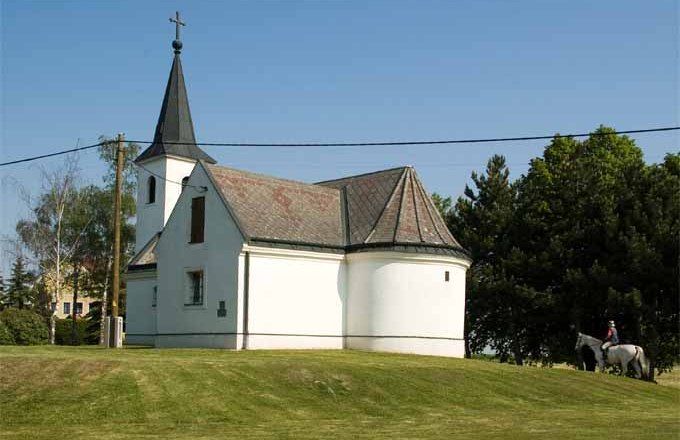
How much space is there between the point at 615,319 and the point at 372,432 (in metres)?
29.7

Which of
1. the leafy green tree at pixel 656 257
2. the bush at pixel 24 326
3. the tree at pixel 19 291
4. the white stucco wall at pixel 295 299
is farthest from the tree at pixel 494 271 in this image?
the tree at pixel 19 291

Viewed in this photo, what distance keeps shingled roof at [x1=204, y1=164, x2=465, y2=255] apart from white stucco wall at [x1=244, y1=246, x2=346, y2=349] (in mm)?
721

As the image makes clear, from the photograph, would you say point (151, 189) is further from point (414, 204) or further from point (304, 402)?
point (304, 402)

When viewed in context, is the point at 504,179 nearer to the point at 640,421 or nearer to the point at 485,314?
the point at 485,314

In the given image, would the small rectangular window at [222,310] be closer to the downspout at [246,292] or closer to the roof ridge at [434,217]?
the downspout at [246,292]

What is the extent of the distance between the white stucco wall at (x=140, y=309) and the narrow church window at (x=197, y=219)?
29.4 ft

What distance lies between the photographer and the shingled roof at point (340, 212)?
119ft

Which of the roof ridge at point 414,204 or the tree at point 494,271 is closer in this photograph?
the roof ridge at point 414,204

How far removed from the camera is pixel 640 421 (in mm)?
19422

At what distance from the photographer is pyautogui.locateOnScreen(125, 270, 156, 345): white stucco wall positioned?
1761 inches

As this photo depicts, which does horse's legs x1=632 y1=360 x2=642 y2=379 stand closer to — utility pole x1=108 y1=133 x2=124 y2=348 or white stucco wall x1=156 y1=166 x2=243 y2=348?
white stucco wall x1=156 y1=166 x2=243 y2=348

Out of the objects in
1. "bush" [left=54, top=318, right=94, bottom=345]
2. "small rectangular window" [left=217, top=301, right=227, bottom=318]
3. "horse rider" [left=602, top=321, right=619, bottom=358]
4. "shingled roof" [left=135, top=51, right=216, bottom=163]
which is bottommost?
"bush" [left=54, top=318, right=94, bottom=345]

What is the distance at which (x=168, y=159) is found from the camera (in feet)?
165

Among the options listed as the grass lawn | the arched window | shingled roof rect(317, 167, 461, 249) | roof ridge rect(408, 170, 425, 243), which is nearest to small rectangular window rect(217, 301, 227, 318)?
shingled roof rect(317, 167, 461, 249)
